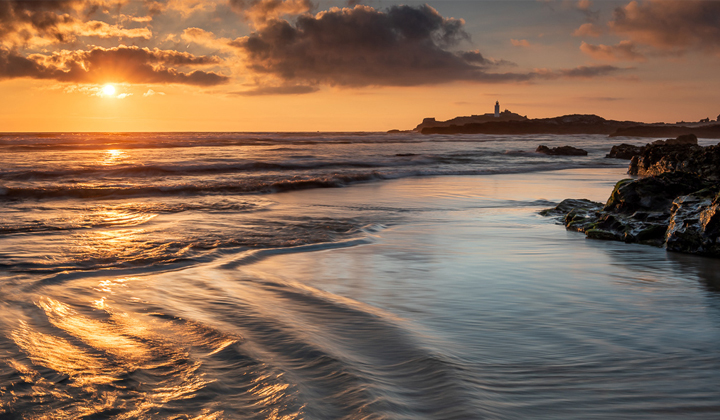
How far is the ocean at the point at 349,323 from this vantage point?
7.45 ft

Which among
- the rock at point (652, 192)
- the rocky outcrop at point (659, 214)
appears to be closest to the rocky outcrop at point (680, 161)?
the rock at point (652, 192)

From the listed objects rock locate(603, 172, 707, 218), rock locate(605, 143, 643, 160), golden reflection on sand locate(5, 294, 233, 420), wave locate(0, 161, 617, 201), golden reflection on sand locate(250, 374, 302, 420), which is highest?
rock locate(605, 143, 643, 160)

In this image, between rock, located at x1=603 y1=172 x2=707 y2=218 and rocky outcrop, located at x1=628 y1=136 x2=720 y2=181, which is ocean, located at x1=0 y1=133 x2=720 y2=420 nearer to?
rock, located at x1=603 y1=172 x2=707 y2=218

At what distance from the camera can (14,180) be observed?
1395cm

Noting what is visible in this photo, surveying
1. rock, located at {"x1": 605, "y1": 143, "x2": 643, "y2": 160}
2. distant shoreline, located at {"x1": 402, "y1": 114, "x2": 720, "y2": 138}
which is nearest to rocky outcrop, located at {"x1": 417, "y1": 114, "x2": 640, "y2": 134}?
distant shoreline, located at {"x1": 402, "y1": 114, "x2": 720, "y2": 138}

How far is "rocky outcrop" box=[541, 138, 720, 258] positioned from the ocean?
0.95 ft

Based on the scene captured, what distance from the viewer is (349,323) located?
10.8 feet

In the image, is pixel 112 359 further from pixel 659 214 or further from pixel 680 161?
pixel 680 161

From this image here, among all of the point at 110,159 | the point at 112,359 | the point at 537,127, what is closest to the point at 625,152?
the point at 110,159

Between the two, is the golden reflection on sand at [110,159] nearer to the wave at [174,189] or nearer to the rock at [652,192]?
the wave at [174,189]

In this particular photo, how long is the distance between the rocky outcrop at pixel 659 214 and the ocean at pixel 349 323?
29 centimetres

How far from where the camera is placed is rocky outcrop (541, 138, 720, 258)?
5.46 metres

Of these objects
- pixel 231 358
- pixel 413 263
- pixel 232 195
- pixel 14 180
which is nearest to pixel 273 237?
pixel 413 263

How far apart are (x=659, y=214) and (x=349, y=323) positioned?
5.20 metres
